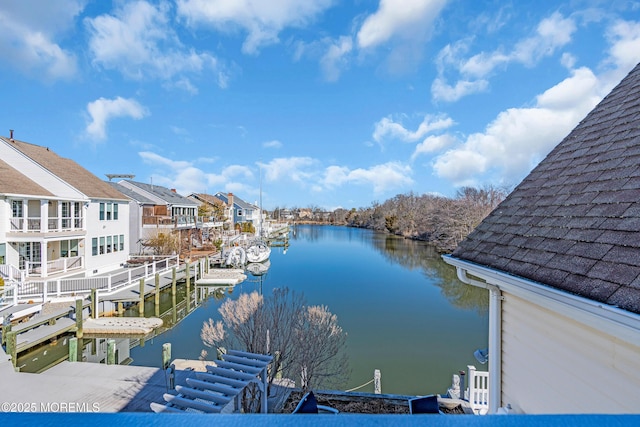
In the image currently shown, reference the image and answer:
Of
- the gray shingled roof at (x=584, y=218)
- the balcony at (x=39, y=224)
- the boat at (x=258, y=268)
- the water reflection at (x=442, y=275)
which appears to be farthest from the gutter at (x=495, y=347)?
the boat at (x=258, y=268)

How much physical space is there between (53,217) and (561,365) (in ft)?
68.4

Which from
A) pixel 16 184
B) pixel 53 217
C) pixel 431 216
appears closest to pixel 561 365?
pixel 53 217

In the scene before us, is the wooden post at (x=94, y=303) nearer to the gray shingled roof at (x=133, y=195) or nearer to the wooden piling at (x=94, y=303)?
the wooden piling at (x=94, y=303)

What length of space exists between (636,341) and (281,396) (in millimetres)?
7501

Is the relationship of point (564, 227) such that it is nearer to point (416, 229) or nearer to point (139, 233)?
point (139, 233)

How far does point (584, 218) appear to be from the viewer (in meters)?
2.67

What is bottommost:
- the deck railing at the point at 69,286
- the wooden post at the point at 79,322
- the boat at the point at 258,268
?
the boat at the point at 258,268

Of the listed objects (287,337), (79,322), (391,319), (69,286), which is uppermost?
(69,286)

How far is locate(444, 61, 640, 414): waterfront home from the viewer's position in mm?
2051

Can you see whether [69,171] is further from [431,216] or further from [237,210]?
[431,216]

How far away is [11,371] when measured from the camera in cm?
862

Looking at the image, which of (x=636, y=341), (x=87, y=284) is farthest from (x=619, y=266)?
(x=87, y=284)

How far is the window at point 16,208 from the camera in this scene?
15.7m

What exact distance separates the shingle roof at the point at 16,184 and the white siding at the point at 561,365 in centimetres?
1942
